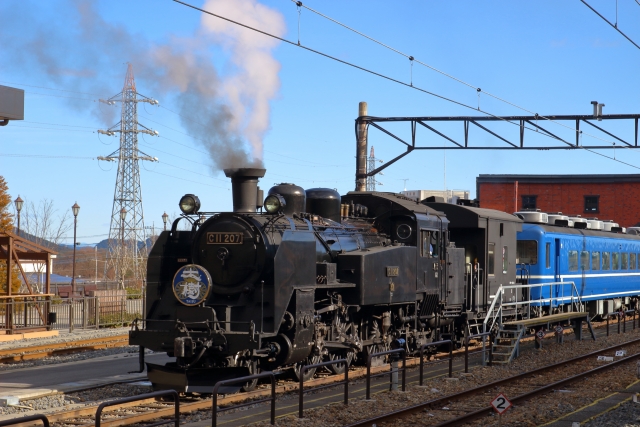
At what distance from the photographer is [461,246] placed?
20.7 metres

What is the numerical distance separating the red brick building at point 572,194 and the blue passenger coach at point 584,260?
1912cm

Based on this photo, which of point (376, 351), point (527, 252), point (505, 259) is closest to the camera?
point (376, 351)

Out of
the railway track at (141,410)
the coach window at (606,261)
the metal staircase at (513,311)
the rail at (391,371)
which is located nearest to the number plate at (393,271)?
the rail at (391,371)

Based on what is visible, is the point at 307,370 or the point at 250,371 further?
the point at 307,370

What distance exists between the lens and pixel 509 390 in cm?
1410

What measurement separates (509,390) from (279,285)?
467 centimetres

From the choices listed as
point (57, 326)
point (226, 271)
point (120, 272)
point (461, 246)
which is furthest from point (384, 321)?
point (120, 272)

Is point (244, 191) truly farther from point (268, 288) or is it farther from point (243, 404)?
point (243, 404)

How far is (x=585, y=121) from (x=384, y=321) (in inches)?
476

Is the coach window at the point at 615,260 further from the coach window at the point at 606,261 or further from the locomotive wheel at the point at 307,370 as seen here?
the locomotive wheel at the point at 307,370

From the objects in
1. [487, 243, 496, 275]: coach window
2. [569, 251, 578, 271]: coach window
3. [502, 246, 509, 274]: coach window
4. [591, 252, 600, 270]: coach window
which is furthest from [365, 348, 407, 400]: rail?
[591, 252, 600, 270]: coach window

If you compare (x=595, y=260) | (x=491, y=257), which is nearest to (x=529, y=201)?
(x=595, y=260)

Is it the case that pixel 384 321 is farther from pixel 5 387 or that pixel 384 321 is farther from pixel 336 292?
pixel 5 387

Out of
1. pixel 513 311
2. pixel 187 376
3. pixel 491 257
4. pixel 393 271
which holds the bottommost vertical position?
pixel 187 376
